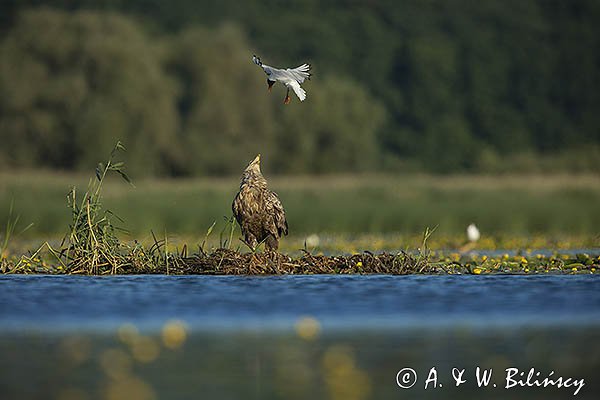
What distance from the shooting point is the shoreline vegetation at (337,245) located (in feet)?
45.1

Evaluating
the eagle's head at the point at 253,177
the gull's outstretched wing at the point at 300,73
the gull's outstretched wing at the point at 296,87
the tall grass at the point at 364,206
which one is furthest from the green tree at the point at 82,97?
the gull's outstretched wing at the point at 296,87

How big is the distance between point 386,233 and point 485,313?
1529 centimetres

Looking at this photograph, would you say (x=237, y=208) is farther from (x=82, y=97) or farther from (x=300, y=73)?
(x=82, y=97)

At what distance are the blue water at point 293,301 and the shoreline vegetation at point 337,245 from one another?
19.9 inches

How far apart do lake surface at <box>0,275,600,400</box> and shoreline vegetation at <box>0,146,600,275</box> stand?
0.49 meters

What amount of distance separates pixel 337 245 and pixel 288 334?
10.8m

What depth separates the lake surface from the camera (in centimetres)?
785

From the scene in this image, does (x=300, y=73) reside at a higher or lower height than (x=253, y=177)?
higher

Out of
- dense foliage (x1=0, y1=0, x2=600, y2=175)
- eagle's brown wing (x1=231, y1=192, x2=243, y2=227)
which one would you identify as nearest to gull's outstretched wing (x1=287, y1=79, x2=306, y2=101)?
eagle's brown wing (x1=231, y1=192, x2=243, y2=227)

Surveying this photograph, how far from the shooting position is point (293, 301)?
1158cm

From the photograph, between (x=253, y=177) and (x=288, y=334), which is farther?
(x=253, y=177)

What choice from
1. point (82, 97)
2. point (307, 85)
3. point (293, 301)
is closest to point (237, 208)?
point (293, 301)

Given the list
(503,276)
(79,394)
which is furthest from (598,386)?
(503,276)

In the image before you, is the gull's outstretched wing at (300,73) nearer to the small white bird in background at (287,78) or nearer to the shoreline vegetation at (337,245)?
the small white bird in background at (287,78)
